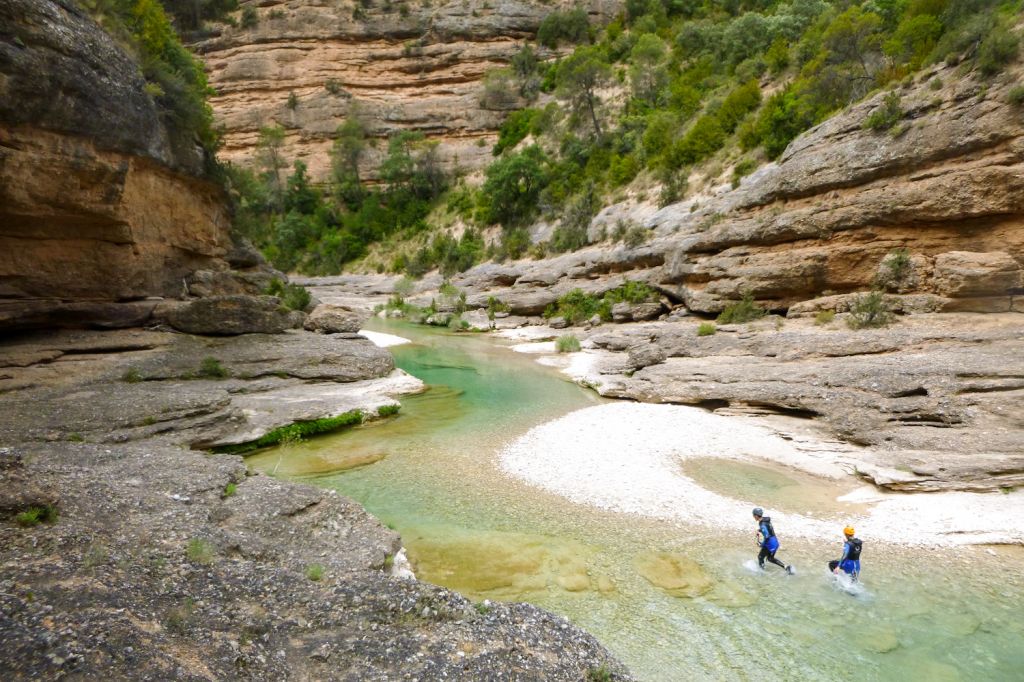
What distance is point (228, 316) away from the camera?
21844 mm

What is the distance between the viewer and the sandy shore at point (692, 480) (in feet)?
33.9

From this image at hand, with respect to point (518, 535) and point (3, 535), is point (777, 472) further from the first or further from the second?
point (3, 535)

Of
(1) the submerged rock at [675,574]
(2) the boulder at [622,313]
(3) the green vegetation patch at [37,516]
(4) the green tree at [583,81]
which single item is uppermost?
(4) the green tree at [583,81]

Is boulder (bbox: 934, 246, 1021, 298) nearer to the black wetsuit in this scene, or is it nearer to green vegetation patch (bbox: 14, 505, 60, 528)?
the black wetsuit

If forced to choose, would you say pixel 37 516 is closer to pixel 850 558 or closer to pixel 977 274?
pixel 850 558

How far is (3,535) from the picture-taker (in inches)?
247

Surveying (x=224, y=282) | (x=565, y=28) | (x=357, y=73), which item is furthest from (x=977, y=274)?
(x=357, y=73)

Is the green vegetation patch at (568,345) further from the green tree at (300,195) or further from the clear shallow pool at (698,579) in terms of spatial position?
the green tree at (300,195)

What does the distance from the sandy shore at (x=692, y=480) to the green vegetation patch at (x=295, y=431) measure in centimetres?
564

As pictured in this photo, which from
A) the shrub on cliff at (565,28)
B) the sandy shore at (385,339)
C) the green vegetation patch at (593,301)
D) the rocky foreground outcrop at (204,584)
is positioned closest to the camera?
the rocky foreground outcrop at (204,584)

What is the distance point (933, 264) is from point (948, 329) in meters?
4.48

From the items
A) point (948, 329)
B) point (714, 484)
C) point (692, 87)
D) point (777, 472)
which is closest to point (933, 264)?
point (948, 329)

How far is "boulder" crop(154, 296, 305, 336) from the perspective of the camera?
2083 centimetres

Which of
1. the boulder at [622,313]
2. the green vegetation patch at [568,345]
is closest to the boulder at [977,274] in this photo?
the boulder at [622,313]
